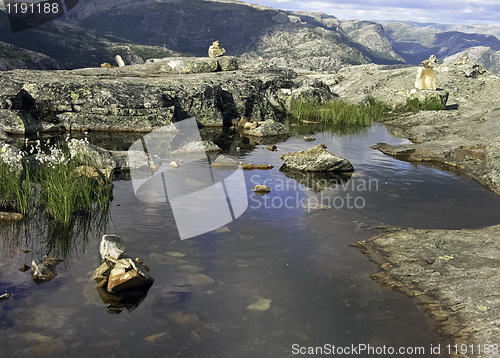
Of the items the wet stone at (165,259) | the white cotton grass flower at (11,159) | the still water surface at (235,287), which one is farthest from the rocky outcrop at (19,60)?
the wet stone at (165,259)

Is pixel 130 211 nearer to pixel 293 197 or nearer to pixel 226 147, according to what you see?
pixel 293 197

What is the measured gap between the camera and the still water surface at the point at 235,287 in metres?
6.51

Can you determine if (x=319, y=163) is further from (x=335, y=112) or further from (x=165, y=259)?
(x=335, y=112)

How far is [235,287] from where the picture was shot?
Answer: 8117 millimetres

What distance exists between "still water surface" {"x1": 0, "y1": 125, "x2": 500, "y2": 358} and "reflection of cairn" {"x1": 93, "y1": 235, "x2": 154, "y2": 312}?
0.56 ft

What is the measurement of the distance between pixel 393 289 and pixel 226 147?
1406 centimetres

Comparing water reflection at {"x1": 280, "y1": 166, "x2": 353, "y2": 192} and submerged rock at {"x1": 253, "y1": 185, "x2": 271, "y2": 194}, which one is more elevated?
submerged rock at {"x1": 253, "y1": 185, "x2": 271, "y2": 194}

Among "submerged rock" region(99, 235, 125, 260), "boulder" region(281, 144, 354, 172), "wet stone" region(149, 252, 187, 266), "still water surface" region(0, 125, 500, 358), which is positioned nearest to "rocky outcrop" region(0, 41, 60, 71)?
"boulder" region(281, 144, 354, 172)

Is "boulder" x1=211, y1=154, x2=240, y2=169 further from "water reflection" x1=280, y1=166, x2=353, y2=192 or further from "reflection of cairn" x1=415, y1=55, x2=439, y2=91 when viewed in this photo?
"reflection of cairn" x1=415, y1=55, x2=439, y2=91

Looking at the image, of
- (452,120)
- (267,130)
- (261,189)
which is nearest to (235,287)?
(261,189)

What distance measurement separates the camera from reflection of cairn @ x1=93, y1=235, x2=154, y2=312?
24.8 ft

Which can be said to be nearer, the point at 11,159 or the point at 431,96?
the point at 11,159

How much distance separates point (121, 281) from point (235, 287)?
201cm

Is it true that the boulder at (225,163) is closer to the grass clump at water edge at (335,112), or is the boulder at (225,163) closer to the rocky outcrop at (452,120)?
the rocky outcrop at (452,120)
